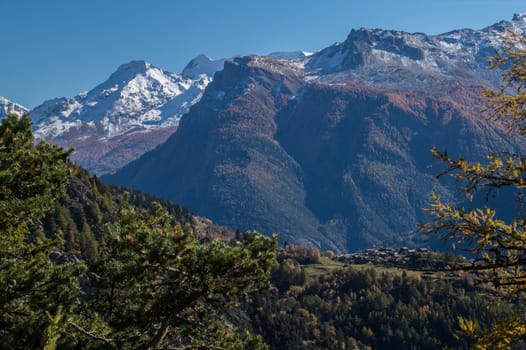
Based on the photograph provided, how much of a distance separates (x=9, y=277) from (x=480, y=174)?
13.0 metres

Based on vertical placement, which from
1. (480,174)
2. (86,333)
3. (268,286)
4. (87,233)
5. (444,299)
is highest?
(444,299)

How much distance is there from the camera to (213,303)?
15844 mm

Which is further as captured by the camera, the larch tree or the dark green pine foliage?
the dark green pine foliage

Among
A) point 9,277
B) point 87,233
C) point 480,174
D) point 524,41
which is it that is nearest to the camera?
point 480,174

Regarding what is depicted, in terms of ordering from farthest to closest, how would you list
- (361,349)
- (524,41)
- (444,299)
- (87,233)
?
(444,299)
(361,349)
(87,233)
(524,41)

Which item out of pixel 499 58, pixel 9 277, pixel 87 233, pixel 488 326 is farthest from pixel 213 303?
pixel 87 233

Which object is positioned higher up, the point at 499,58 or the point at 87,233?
the point at 87,233

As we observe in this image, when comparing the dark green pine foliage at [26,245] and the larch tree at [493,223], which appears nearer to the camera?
the larch tree at [493,223]

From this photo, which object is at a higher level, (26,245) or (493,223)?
(493,223)

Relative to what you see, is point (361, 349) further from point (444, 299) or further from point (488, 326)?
point (488, 326)

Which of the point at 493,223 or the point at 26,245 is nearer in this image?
the point at 493,223

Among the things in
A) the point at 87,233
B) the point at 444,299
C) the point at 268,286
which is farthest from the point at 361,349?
the point at 268,286

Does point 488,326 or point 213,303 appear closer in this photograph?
point 488,326

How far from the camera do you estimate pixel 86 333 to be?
13.7 metres
